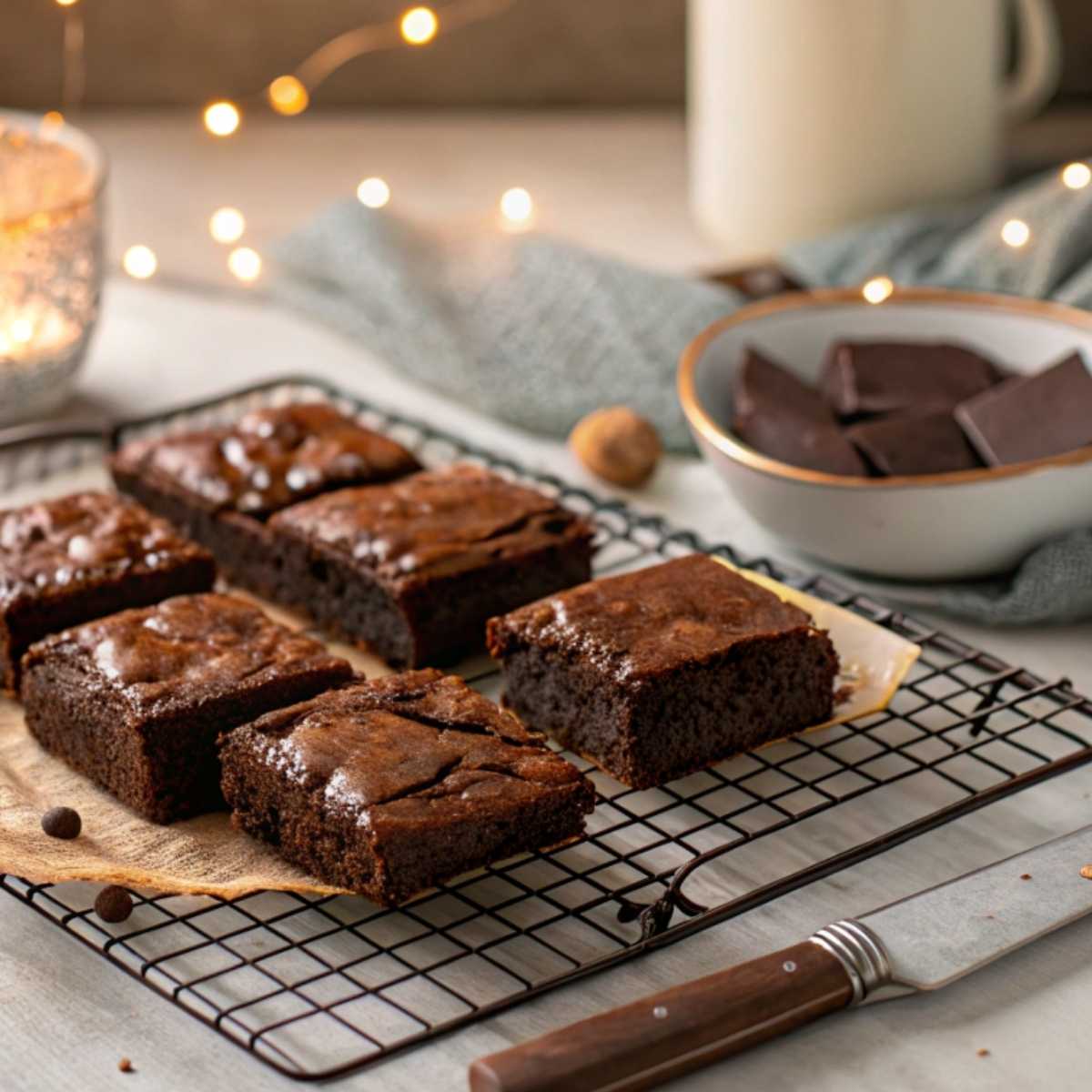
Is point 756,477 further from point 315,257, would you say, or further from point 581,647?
point 315,257

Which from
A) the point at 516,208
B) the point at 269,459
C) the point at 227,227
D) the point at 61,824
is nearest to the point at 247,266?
the point at 227,227

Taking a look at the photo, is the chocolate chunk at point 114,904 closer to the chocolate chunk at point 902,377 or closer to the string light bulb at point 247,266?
the chocolate chunk at point 902,377

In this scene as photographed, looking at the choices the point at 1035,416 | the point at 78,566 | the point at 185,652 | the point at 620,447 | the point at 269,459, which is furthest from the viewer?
the point at 620,447

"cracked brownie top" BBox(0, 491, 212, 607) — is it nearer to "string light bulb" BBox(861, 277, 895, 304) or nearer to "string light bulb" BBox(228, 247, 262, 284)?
"string light bulb" BBox(861, 277, 895, 304)

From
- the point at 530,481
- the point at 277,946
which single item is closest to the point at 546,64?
the point at 530,481

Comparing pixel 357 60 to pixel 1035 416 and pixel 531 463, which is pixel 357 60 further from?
pixel 1035 416

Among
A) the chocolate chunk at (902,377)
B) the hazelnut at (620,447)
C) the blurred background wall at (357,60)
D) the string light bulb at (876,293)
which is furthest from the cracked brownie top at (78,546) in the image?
the blurred background wall at (357,60)
